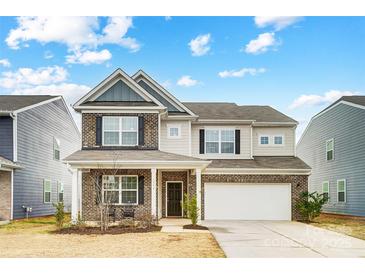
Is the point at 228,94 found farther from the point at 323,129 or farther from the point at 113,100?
the point at 323,129

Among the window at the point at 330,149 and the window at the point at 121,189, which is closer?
the window at the point at 121,189

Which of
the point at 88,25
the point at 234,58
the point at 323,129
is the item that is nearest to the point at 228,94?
the point at 234,58

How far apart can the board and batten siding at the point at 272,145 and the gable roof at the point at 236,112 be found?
0.44 m

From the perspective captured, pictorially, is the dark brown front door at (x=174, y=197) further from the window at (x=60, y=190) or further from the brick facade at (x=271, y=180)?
the window at (x=60, y=190)

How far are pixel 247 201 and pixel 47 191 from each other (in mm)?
9374

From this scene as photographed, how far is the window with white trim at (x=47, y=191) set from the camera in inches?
1026

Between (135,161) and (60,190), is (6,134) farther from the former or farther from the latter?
(60,190)

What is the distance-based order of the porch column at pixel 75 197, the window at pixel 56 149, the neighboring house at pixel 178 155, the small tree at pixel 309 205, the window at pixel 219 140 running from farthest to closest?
the window at pixel 56 149, the window at pixel 219 140, the small tree at pixel 309 205, the neighboring house at pixel 178 155, the porch column at pixel 75 197

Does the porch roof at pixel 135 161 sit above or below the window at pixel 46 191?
above

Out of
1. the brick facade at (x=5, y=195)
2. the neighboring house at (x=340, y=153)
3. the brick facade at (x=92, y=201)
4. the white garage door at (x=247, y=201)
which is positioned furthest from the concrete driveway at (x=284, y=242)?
the brick facade at (x=5, y=195)

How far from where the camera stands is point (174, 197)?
24938 mm

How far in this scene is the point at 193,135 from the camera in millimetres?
25828

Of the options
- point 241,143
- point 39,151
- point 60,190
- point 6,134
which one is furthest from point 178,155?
point 60,190
